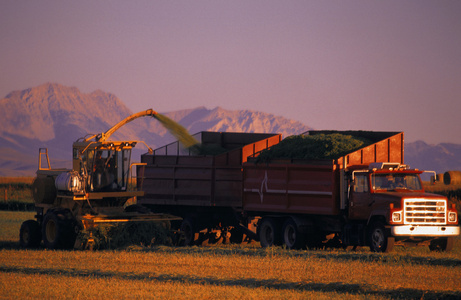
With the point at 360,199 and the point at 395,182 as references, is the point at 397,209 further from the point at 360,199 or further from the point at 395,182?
the point at 395,182

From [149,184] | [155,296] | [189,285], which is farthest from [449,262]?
[149,184]

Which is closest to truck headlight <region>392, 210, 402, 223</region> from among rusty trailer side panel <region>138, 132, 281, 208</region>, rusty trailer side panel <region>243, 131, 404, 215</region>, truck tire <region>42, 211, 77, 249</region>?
rusty trailer side panel <region>243, 131, 404, 215</region>

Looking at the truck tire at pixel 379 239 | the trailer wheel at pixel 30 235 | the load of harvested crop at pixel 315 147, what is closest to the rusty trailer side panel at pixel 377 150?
the load of harvested crop at pixel 315 147

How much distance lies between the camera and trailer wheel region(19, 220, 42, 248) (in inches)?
955

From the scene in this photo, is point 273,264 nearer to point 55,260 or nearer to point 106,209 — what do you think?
point 55,260

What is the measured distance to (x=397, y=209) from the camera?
2067 cm

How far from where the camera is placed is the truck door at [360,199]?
21.7m

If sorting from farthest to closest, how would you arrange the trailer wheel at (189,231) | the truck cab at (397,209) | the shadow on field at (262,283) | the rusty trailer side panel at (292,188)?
the trailer wheel at (189,231) < the rusty trailer side panel at (292,188) < the truck cab at (397,209) < the shadow on field at (262,283)

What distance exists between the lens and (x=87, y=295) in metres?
13.9

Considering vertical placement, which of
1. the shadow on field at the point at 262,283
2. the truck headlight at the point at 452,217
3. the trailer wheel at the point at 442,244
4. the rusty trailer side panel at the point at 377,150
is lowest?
the shadow on field at the point at 262,283

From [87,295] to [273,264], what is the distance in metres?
5.68

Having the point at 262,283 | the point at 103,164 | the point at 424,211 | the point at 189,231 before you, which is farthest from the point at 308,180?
the point at 262,283

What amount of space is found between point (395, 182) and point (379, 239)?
1807mm

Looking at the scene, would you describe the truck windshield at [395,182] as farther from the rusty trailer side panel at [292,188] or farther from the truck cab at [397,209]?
the rusty trailer side panel at [292,188]
